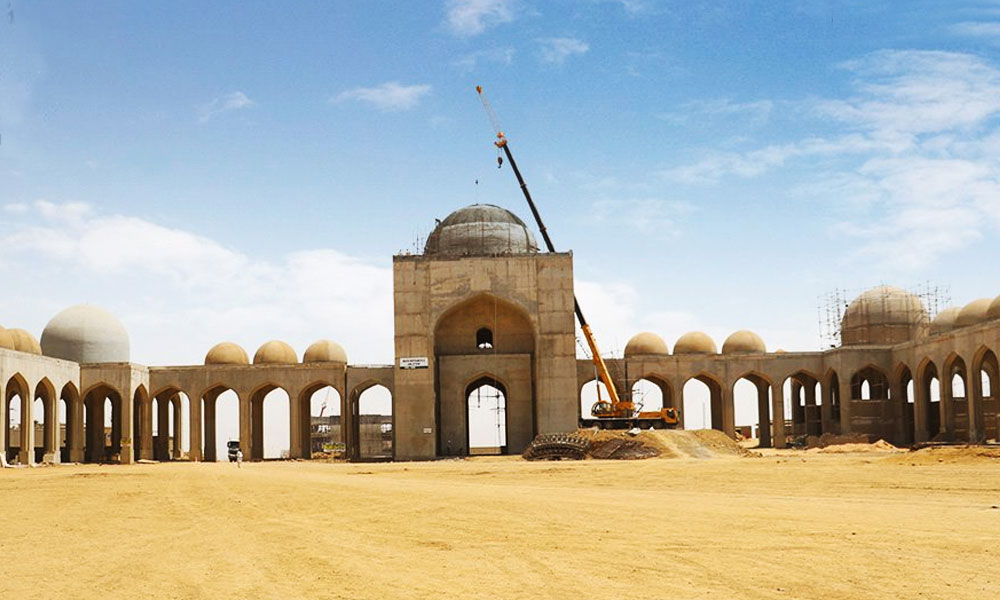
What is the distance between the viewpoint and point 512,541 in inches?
536

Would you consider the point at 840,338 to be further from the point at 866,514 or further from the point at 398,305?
the point at 866,514

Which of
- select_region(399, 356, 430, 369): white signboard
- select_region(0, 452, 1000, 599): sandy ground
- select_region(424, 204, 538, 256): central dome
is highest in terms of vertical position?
select_region(424, 204, 538, 256): central dome

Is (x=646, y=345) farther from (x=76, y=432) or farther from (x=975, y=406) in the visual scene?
(x=76, y=432)

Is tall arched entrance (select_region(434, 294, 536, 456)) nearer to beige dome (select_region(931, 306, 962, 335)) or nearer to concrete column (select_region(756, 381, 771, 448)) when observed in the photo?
concrete column (select_region(756, 381, 771, 448))

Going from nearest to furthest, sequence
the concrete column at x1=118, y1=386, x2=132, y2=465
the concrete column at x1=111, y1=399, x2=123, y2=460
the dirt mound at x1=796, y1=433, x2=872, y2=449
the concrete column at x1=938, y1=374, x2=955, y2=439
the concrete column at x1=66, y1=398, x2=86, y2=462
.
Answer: the concrete column at x1=938, y1=374, x2=955, y2=439 < the dirt mound at x1=796, y1=433, x2=872, y2=449 < the concrete column at x1=118, y1=386, x2=132, y2=465 < the concrete column at x1=66, y1=398, x2=86, y2=462 < the concrete column at x1=111, y1=399, x2=123, y2=460

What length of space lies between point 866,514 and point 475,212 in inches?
1565

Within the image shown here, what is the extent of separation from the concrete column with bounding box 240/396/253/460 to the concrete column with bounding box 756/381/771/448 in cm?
2931

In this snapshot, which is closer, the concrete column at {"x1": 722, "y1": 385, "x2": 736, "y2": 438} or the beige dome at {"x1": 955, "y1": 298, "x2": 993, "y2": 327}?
the beige dome at {"x1": 955, "y1": 298, "x2": 993, "y2": 327}

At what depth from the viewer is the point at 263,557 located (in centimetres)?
1263

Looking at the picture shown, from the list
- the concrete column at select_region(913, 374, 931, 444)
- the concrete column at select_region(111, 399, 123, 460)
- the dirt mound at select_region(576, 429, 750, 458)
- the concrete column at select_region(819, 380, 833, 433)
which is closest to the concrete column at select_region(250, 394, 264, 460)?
the concrete column at select_region(111, 399, 123, 460)

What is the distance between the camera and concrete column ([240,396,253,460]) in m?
53.7

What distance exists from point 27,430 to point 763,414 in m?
39.8

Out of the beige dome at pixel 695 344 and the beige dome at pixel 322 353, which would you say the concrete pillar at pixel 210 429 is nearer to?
the beige dome at pixel 322 353

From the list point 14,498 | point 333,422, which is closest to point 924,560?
point 14,498
